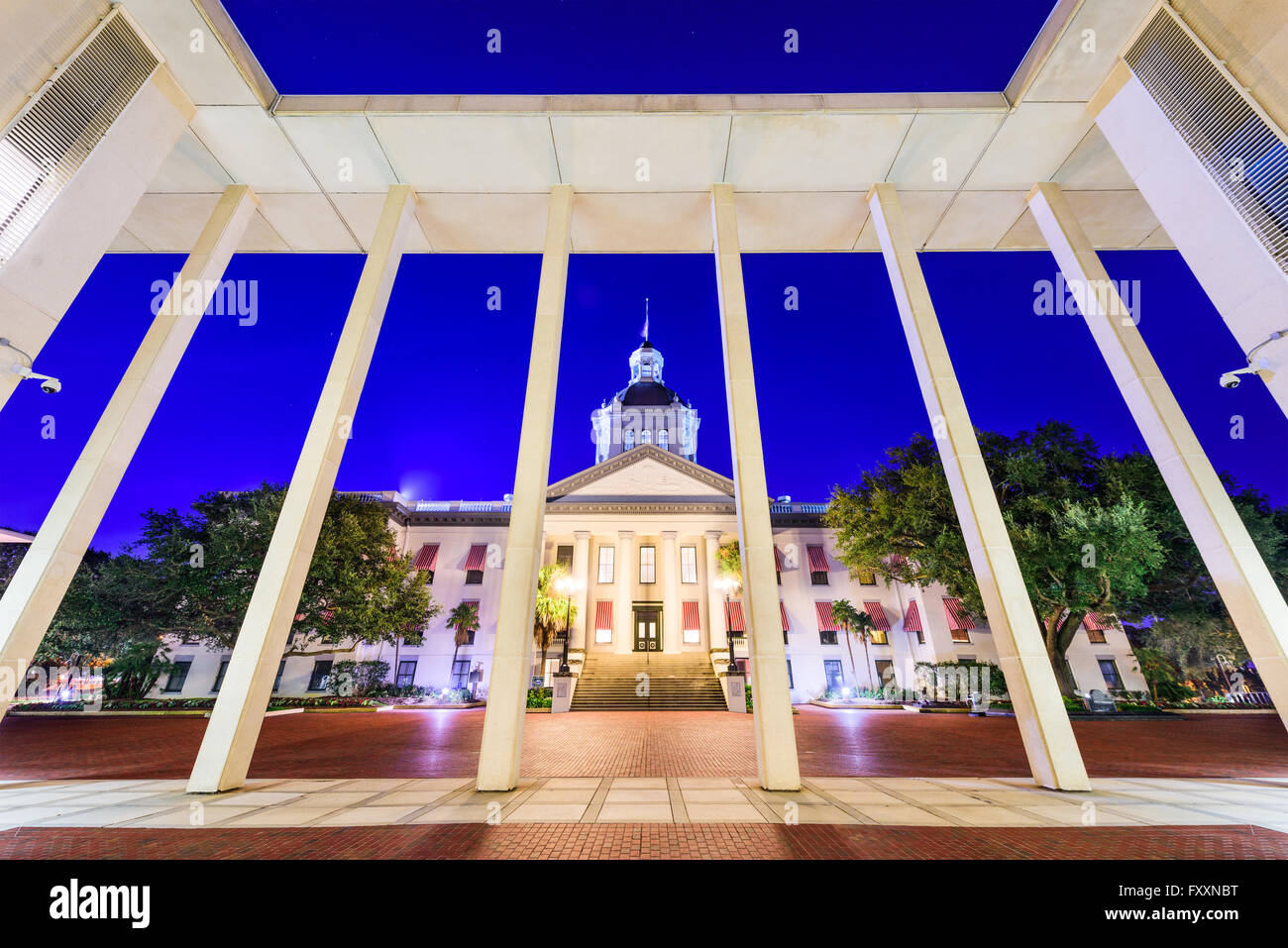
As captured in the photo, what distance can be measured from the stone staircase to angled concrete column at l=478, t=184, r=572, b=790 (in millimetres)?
16662

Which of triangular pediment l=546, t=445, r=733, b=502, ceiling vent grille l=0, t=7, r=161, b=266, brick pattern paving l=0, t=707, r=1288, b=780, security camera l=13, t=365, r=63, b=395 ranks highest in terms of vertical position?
triangular pediment l=546, t=445, r=733, b=502

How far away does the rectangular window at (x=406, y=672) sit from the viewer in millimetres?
29987

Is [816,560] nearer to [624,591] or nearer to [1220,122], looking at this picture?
[624,591]

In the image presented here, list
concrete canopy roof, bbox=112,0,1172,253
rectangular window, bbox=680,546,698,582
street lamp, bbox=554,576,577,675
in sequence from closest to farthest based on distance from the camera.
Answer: concrete canopy roof, bbox=112,0,1172,253, street lamp, bbox=554,576,577,675, rectangular window, bbox=680,546,698,582

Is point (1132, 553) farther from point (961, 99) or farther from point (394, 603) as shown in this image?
point (394, 603)

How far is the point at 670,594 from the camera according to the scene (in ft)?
97.7

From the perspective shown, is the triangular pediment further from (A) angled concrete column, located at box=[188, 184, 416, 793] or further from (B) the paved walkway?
(B) the paved walkway

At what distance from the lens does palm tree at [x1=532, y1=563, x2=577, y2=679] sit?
2636 centimetres

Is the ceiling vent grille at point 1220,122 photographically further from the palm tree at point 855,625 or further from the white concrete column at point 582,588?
the white concrete column at point 582,588

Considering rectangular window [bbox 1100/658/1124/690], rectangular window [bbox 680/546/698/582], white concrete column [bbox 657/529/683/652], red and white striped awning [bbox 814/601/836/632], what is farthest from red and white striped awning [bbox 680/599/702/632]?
rectangular window [bbox 1100/658/1124/690]

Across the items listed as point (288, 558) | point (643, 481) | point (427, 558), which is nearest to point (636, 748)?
point (288, 558)

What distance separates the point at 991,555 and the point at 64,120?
1153 centimetres

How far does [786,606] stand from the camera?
31250 millimetres
